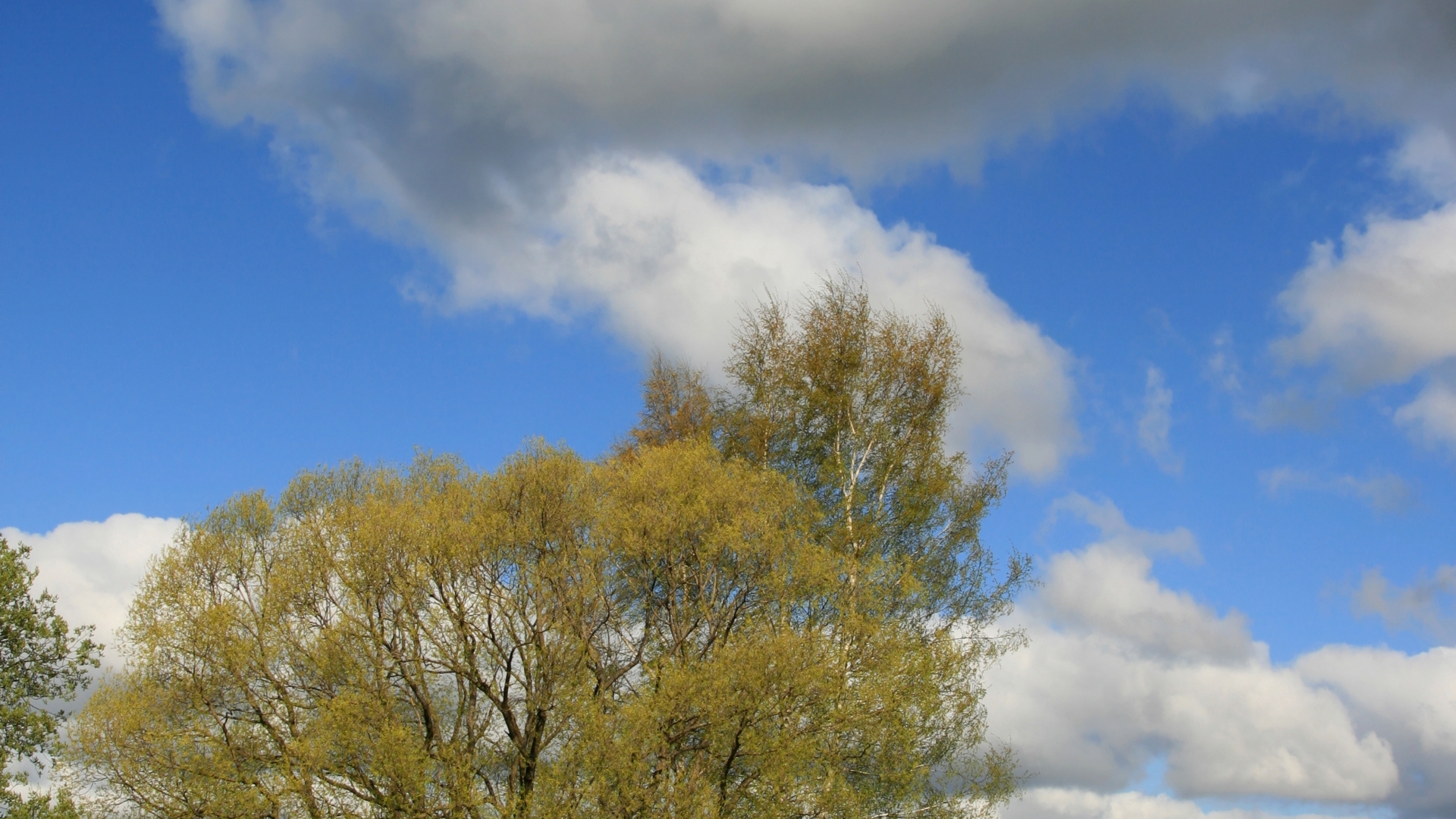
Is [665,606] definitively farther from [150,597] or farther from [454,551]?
[150,597]

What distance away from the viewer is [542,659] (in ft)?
82.2

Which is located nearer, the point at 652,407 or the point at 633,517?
the point at 633,517

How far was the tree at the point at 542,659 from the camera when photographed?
22.6 metres

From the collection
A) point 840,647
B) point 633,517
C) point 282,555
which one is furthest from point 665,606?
point 282,555

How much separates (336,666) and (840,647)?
11.6 m

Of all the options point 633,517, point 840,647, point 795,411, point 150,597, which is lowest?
point 840,647

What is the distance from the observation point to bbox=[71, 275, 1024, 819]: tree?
2262 cm

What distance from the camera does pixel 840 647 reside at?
25.0m

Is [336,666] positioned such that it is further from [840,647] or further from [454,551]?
[840,647]

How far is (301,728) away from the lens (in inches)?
957

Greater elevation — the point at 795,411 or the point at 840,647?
the point at 795,411

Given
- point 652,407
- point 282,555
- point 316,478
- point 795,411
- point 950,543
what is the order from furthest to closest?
point 652,407, point 795,411, point 950,543, point 316,478, point 282,555

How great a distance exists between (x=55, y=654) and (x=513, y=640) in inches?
575

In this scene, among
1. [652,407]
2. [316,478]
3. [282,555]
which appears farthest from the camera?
[652,407]
